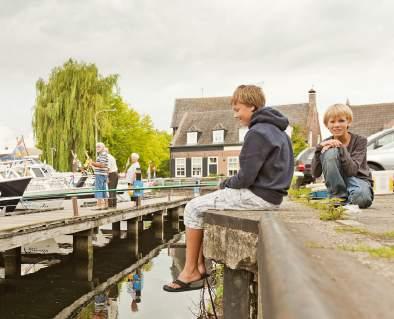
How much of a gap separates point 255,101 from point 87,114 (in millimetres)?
28906

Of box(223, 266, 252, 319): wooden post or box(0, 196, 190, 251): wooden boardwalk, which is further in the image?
box(0, 196, 190, 251): wooden boardwalk

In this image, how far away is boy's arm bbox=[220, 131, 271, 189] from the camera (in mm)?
3255

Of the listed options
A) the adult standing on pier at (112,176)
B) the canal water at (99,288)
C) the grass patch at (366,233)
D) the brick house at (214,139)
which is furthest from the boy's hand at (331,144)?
the brick house at (214,139)

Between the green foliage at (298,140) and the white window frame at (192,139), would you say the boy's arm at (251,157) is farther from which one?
the white window frame at (192,139)

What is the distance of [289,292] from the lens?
30.9 inches

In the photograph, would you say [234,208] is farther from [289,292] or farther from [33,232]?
[33,232]

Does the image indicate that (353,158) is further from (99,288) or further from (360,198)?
(99,288)

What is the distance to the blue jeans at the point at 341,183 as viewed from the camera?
4.24 metres

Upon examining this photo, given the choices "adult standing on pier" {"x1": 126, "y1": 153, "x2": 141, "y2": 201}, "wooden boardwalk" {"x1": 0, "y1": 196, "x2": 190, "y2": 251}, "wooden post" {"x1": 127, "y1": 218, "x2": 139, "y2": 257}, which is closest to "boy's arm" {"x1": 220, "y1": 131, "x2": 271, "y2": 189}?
"wooden boardwalk" {"x1": 0, "y1": 196, "x2": 190, "y2": 251}

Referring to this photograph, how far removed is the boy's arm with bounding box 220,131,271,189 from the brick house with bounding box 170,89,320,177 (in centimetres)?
3964

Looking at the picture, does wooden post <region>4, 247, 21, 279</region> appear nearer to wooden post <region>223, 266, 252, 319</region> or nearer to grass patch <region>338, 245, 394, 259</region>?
wooden post <region>223, 266, 252, 319</region>

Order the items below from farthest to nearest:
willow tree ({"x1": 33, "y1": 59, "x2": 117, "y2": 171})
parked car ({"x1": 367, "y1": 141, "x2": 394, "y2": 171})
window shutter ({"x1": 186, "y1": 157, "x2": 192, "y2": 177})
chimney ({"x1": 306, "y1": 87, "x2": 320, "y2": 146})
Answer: window shutter ({"x1": 186, "y1": 157, "x2": 192, "y2": 177}), chimney ({"x1": 306, "y1": 87, "x2": 320, "y2": 146}), willow tree ({"x1": 33, "y1": 59, "x2": 117, "y2": 171}), parked car ({"x1": 367, "y1": 141, "x2": 394, "y2": 171})

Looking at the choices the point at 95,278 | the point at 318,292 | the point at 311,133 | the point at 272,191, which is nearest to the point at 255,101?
the point at 272,191

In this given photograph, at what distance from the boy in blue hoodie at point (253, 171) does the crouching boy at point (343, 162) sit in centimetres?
94
